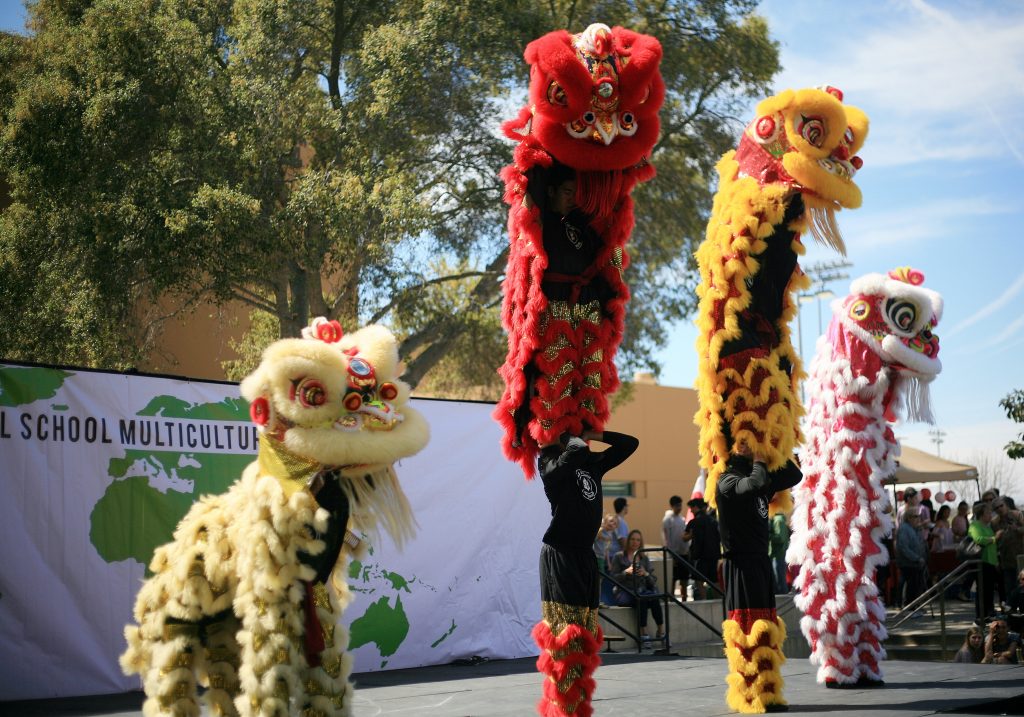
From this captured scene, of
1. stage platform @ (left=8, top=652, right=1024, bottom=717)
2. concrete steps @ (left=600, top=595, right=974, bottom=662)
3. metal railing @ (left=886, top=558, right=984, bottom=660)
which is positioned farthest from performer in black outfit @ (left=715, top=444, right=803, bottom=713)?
metal railing @ (left=886, top=558, right=984, bottom=660)

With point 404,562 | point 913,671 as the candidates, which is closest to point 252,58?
point 404,562

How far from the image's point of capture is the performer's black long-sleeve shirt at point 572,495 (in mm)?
3881

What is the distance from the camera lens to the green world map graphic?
6.28 metres

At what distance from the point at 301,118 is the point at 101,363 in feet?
13.9

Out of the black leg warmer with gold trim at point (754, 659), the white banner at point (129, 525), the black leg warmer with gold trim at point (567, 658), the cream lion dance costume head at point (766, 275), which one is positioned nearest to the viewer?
the black leg warmer with gold trim at point (567, 658)

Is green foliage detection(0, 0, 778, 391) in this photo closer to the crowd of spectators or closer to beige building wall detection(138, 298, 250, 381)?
beige building wall detection(138, 298, 250, 381)

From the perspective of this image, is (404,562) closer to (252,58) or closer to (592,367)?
(592,367)

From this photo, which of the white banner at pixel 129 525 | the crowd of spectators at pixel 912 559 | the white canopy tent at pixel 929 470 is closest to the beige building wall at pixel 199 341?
the crowd of spectators at pixel 912 559

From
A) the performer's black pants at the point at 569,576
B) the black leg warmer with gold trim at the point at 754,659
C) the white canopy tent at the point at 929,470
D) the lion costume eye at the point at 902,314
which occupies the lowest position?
the black leg warmer with gold trim at the point at 754,659

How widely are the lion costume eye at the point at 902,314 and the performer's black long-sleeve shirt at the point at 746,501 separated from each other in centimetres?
119

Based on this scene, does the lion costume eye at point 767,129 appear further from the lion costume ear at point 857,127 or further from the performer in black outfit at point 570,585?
the performer in black outfit at point 570,585

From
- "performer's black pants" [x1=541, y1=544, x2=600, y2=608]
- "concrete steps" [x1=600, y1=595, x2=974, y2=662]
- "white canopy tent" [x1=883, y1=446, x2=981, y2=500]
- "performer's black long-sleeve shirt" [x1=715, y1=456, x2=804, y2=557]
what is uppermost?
"white canopy tent" [x1=883, y1=446, x2=981, y2=500]

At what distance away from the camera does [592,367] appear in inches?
159

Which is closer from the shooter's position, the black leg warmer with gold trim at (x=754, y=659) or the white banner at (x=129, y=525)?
the black leg warmer with gold trim at (x=754, y=659)
